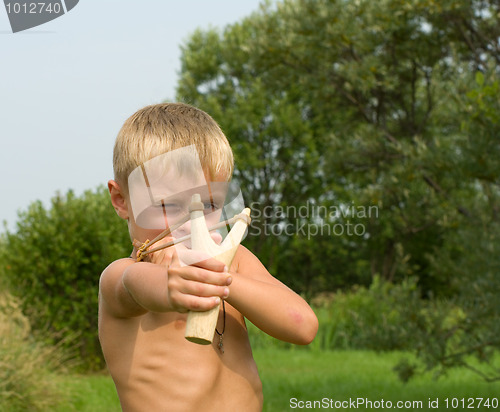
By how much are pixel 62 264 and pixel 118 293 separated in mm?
7210

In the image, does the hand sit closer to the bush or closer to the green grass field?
the bush

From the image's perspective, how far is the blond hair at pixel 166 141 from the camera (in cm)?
173

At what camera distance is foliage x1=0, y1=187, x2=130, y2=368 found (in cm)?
846

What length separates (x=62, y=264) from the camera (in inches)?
330

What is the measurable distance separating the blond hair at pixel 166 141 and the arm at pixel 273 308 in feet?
1.48

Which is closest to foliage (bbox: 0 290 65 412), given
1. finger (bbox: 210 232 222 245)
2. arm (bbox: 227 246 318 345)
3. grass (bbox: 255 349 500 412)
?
grass (bbox: 255 349 500 412)

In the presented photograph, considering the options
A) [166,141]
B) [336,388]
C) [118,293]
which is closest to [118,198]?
[166,141]

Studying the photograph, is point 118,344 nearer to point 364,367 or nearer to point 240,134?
point 364,367

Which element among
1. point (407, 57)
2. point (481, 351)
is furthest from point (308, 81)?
point (481, 351)

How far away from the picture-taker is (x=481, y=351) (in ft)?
17.4

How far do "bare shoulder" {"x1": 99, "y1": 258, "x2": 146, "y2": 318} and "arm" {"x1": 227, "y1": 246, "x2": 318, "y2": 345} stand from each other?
33cm

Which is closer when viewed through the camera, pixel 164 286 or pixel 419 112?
pixel 164 286

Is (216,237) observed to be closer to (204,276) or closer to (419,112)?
(204,276)

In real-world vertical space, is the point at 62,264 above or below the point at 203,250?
below
